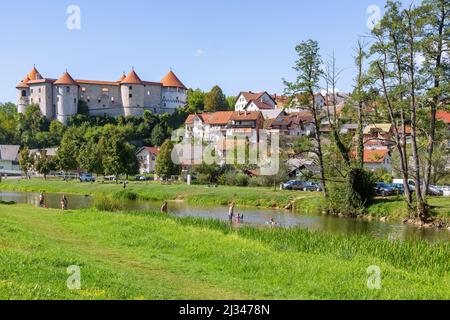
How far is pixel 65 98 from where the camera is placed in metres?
141

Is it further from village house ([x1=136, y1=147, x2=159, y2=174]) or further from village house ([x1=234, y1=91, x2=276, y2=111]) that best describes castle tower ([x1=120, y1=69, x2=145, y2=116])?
village house ([x1=136, y1=147, x2=159, y2=174])

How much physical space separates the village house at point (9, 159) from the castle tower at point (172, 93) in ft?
144

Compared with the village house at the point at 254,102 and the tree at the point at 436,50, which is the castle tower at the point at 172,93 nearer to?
the village house at the point at 254,102

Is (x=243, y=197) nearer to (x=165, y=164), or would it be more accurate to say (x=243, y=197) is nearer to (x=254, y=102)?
(x=165, y=164)

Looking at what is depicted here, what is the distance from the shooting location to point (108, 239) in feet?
70.2

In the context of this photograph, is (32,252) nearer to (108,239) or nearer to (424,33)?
(108,239)

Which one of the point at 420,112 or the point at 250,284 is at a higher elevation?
the point at 420,112

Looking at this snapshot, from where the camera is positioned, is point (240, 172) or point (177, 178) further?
point (177, 178)

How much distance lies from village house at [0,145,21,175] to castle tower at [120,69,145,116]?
108 ft

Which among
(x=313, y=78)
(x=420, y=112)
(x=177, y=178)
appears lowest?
(x=177, y=178)

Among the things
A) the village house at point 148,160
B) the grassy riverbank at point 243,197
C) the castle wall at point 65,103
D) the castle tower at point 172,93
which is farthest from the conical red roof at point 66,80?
the grassy riverbank at point 243,197

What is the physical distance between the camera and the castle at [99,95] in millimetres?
141500
